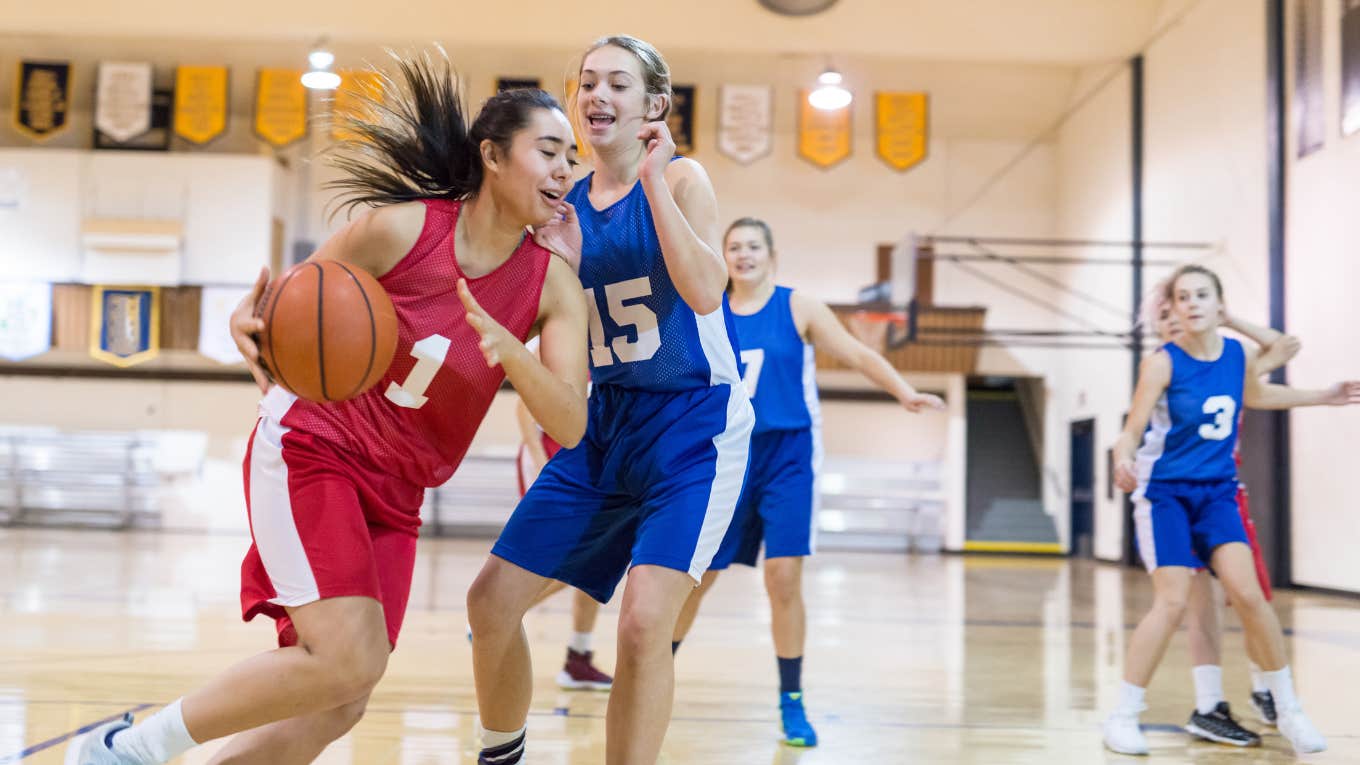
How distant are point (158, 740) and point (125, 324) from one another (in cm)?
1570

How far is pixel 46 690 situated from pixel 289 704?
2.61 m

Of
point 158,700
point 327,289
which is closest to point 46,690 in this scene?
point 158,700

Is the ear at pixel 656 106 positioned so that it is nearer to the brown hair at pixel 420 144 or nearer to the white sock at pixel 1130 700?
the brown hair at pixel 420 144

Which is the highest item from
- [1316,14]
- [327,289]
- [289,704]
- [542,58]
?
[542,58]

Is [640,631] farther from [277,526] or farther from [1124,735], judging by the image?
[1124,735]

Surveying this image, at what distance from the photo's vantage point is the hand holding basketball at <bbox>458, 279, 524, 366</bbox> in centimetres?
219

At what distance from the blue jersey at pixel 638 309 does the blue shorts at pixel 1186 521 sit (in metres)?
2.17

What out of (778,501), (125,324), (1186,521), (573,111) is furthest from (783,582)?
(125,324)

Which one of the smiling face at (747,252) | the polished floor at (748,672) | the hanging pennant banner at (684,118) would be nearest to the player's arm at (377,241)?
the polished floor at (748,672)

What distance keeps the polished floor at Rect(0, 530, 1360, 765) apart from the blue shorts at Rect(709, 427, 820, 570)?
2.00 ft

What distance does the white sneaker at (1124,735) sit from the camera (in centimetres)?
382

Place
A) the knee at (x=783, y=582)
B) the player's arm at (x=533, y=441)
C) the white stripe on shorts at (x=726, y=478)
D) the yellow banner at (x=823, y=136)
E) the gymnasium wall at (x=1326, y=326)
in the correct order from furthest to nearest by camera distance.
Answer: the yellow banner at (x=823, y=136)
the gymnasium wall at (x=1326, y=326)
the player's arm at (x=533, y=441)
the knee at (x=783, y=582)
the white stripe on shorts at (x=726, y=478)

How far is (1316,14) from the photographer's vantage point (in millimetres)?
10625

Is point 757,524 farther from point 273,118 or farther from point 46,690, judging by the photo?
point 273,118
